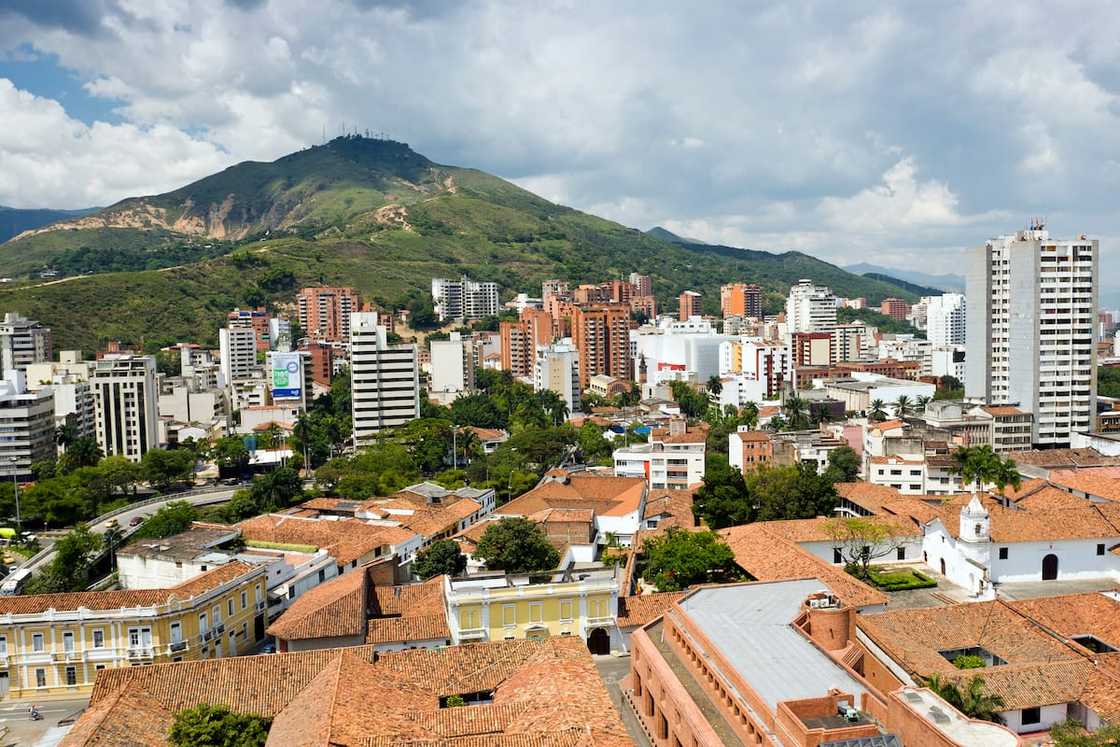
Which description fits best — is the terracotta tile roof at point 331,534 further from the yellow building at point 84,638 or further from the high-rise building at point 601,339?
the high-rise building at point 601,339

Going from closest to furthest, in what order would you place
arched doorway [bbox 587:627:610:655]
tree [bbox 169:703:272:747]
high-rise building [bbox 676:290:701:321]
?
tree [bbox 169:703:272:747], arched doorway [bbox 587:627:610:655], high-rise building [bbox 676:290:701:321]

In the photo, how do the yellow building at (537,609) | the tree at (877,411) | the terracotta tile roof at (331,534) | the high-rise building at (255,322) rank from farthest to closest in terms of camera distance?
1. the high-rise building at (255,322)
2. the tree at (877,411)
3. the terracotta tile roof at (331,534)
4. the yellow building at (537,609)

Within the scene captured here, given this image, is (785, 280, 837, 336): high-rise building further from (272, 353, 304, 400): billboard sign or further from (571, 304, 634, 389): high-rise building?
(272, 353, 304, 400): billboard sign

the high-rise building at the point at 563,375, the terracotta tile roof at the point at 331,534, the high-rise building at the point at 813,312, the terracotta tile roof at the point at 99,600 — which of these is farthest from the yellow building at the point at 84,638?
the high-rise building at the point at 813,312

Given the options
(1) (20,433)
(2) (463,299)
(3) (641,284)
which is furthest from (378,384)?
(3) (641,284)

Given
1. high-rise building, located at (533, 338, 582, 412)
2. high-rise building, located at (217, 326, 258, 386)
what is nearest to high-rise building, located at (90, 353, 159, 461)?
high-rise building, located at (217, 326, 258, 386)

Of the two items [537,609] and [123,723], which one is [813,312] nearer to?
[537,609]

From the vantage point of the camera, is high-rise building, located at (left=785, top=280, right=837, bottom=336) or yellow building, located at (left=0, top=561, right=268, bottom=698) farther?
high-rise building, located at (left=785, top=280, right=837, bottom=336)
